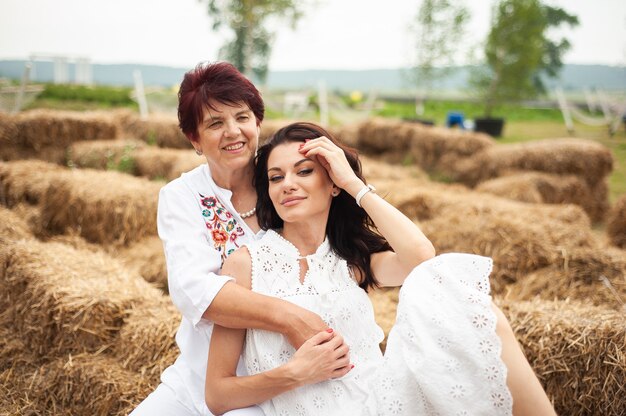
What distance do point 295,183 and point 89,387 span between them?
179cm

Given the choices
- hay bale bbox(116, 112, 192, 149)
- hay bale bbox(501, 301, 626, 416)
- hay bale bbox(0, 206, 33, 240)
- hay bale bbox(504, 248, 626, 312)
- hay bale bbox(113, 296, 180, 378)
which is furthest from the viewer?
hay bale bbox(116, 112, 192, 149)

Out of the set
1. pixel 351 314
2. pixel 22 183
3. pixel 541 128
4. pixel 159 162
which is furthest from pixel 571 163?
pixel 541 128

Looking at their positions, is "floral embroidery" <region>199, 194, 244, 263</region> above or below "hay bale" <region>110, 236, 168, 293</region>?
above

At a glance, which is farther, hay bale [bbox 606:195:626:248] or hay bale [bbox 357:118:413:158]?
hay bale [bbox 357:118:413:158]

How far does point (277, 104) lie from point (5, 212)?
14.9 meters

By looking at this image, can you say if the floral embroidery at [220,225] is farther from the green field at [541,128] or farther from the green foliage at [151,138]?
the green field at [541,128]

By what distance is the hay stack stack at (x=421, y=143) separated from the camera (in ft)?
31.3

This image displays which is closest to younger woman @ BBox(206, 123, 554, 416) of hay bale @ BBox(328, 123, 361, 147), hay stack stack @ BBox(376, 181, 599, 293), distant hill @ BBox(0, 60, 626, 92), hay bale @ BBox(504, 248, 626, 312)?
distant hill @ BBox(0, 60, 626, 92)

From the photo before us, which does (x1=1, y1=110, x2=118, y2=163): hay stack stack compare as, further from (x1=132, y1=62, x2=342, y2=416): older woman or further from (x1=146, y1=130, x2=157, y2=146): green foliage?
(x1=132, y1=62, x2=342, y2=416): older woman

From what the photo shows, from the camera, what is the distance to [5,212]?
179 inches

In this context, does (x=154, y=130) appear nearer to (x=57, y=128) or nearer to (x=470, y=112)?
(x=57, y=128)

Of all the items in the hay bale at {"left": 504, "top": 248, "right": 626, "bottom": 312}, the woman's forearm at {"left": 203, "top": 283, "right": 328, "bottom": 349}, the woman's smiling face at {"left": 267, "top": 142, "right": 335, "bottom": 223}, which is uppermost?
the woman's smiling face at {"left": 267, "top": 142, "right": 335, "bottom": 223}

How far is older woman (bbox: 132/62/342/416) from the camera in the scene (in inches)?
67.7

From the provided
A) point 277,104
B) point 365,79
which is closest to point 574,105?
point 277,104
